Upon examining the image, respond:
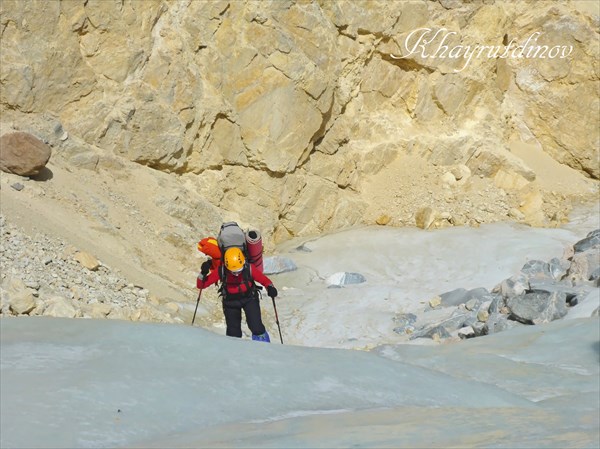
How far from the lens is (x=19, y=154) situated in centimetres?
1109

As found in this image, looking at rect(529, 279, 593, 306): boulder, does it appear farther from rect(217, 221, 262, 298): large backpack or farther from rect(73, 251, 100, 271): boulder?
rect(73, 251, 100, 271): boulder

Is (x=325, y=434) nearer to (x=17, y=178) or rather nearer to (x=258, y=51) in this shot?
(x=17, y=178)

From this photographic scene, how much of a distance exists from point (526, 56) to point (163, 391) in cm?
1930

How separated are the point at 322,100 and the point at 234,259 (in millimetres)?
10305

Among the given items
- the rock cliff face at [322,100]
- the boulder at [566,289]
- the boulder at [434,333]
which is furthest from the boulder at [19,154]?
the boulder at [566,289]

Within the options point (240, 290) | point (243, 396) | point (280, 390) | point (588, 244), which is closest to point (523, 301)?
point (588, 244)

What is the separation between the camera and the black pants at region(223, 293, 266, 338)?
704 centimetres

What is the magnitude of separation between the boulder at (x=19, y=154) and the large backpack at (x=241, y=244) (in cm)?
547

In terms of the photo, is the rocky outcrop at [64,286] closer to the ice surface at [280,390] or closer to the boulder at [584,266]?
the ice surface at [280,390]

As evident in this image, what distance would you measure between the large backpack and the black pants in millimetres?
112

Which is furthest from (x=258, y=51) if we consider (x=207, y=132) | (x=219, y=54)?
(x=207, y=132)

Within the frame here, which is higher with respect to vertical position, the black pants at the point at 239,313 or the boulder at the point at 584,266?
the boulder at the point at 584,266

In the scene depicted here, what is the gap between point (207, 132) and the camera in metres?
15.1

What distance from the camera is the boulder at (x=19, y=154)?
435 inches
